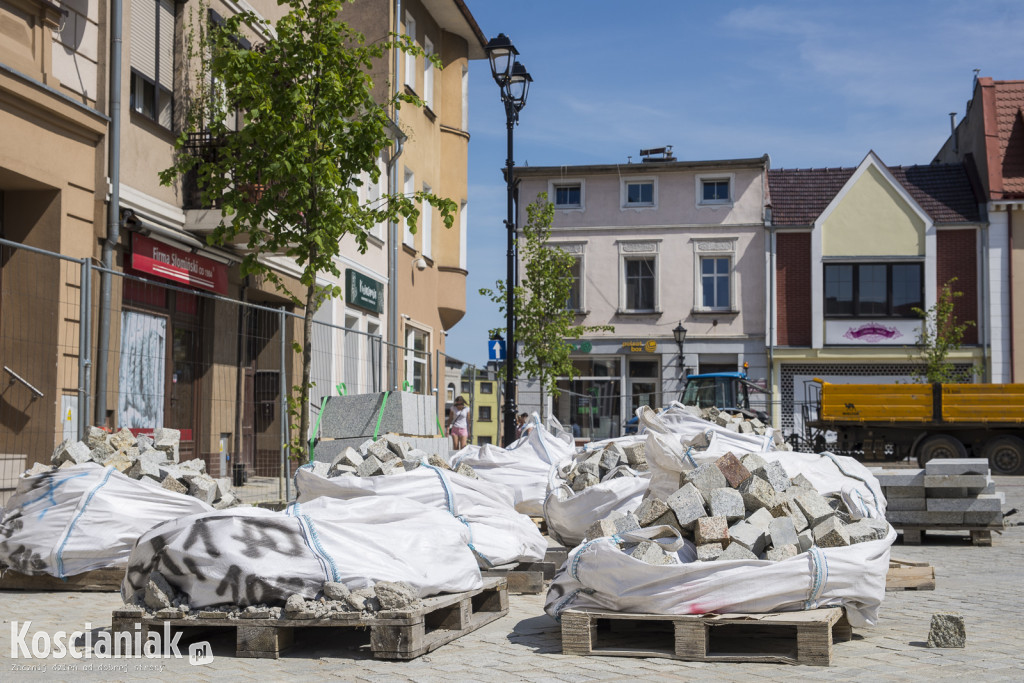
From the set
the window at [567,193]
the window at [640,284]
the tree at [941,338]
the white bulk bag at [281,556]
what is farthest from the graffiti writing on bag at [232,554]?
the window at [567,193]

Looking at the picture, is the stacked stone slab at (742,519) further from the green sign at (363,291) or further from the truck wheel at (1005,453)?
the truck wheel at (1005,453)

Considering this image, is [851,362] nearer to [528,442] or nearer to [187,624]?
[528,442]

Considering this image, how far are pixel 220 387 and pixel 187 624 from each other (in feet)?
29.3

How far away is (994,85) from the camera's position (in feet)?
120

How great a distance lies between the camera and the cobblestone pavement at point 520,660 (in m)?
5.45

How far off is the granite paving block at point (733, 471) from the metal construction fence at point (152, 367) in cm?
563

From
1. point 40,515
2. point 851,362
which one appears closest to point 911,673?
point 40,515

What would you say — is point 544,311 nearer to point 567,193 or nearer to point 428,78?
point 428,78

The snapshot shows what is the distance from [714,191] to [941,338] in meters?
9.32

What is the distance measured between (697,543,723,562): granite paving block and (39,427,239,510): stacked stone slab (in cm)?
473

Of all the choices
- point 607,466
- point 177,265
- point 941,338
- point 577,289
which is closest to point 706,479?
point 607,466

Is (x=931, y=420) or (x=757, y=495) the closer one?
(x=757, y=495)

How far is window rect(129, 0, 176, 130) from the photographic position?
1399 centimetres

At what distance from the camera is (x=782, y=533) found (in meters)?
6.20
